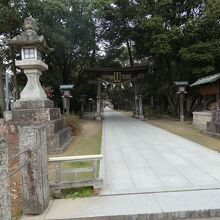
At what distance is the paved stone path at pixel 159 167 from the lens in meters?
6.46

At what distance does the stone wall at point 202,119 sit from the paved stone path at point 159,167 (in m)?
5.00

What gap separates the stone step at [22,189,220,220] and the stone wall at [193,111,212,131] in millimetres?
11327

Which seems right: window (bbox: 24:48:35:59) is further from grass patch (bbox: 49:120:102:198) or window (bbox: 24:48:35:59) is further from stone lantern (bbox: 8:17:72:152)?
grass patch (bbox: 49:120:102:198)

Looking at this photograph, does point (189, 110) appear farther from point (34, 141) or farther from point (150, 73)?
point (34, 141)

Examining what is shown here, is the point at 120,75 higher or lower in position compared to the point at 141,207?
higher

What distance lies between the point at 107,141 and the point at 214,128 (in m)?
4.96

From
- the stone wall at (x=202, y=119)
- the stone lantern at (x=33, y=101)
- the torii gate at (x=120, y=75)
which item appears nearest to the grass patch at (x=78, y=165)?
the stone lantern at (x=33, y=101)

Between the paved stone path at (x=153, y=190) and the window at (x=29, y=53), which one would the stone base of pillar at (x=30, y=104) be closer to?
the window at (x=29, y=53)

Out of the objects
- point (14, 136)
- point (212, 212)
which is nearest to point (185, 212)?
point (212, 212)

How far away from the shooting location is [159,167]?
26.8ft

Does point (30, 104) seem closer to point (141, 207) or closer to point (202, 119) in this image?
point (141, 207)

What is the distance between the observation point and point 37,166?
17.5ft

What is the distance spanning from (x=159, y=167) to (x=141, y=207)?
2926 mm

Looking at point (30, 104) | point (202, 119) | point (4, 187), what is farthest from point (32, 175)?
point (202, 119)
